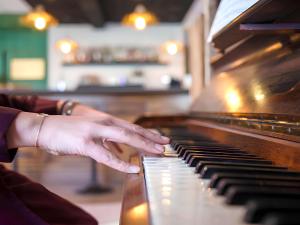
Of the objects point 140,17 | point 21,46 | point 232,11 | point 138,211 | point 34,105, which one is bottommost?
point 138,211

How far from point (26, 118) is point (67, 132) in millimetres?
87

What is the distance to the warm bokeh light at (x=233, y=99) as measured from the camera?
39.5 inches

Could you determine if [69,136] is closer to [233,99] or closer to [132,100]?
[233,99]

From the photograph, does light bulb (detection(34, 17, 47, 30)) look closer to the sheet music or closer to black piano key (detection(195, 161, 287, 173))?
the sheet music

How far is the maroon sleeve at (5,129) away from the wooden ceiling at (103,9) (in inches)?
265

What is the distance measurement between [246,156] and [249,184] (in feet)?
0.86

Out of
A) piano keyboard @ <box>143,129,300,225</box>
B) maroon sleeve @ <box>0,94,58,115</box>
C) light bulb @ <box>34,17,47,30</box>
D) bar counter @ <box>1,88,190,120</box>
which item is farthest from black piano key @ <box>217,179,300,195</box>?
light bulb @ <box>34,17,47,30</box>

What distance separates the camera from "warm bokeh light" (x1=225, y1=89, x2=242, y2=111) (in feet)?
3.29

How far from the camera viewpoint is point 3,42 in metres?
10.0

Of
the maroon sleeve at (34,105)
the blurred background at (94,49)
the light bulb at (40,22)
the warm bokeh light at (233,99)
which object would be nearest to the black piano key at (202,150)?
the warm bokeh light at (233,99)

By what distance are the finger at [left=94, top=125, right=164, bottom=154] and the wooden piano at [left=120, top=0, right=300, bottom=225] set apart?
0.03 metres

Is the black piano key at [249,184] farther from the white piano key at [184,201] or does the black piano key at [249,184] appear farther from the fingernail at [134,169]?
the fingernail at [134,169]

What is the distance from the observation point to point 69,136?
0.65 metres

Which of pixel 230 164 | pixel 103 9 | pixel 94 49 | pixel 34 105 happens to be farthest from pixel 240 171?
pixel 94 49
